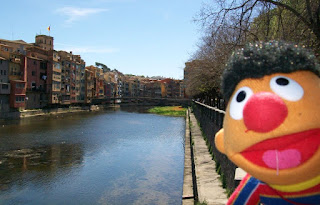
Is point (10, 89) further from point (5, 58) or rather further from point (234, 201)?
point (234, 201)

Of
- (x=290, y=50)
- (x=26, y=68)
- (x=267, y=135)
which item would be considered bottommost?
(x=267, y=135)

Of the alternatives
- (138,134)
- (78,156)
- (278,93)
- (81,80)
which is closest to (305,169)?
(278,93)

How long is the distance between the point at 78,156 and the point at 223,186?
1378 centimetres

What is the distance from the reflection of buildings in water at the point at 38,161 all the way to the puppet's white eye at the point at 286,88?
14.8m

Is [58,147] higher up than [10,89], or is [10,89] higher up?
[10,89]

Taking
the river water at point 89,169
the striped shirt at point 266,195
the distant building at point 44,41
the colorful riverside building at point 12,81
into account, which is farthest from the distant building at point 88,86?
the striped shirt at point 266,195

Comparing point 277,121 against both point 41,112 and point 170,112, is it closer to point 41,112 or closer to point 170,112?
point 41,112

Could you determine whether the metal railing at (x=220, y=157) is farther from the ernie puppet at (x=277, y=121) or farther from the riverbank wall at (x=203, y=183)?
the ernie puppet at (x=277, y=121)

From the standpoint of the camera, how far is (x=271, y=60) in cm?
238

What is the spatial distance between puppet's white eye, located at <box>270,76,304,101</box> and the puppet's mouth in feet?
0.91

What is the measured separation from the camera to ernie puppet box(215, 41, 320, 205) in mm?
2143

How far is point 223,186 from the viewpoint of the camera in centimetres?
909

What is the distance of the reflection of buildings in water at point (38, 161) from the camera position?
1583cm

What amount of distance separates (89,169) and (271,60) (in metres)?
16.4
